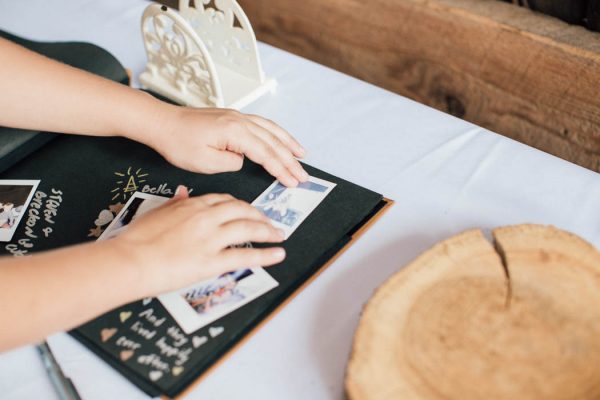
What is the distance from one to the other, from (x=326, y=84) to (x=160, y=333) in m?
0.61

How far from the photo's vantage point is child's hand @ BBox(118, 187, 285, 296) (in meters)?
0.67

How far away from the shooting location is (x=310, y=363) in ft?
2.17

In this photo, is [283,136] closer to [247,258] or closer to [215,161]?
[215,161]

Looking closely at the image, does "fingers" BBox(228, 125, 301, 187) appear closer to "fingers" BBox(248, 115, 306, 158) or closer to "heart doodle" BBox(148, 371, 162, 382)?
"fingers" BBox(248, 115, 306, 158)

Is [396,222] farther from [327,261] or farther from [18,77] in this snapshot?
[18,77]

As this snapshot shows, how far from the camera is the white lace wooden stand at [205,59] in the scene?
1.01 meters

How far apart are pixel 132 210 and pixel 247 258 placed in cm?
23

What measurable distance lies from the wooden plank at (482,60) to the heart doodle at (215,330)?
2.94 ft

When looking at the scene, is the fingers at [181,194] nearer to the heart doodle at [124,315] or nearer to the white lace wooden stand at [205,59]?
the heart doodle at [124,315]

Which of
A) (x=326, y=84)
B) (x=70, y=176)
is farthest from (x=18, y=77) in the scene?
(x=326, y=84)

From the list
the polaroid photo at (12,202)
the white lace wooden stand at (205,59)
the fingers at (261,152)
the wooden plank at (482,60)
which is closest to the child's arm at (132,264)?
the fingers at (261,152)

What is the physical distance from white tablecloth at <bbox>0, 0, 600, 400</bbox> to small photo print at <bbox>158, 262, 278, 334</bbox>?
0.05 m

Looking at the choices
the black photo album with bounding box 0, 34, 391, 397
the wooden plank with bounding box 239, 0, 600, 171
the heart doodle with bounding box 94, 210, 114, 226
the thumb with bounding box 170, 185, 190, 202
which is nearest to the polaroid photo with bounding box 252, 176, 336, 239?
the black photo album with bounding box 0, 34, 391, 397

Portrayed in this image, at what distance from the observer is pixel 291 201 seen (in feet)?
2.71
